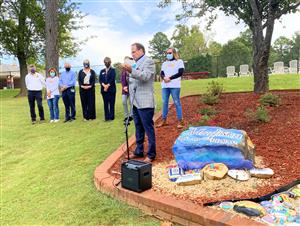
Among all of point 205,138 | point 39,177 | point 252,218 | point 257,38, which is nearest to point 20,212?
point 39,177

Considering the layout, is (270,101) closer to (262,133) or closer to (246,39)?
(262,133)

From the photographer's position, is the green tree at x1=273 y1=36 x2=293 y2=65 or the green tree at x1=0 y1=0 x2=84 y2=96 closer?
the green tree at x1=0 y1=0 x2=84 y2=96

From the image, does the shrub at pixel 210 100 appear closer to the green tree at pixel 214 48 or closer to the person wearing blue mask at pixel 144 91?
the person wearing blue mask at pixel 144 91

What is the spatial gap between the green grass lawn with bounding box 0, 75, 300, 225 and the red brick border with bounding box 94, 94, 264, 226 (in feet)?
0.33

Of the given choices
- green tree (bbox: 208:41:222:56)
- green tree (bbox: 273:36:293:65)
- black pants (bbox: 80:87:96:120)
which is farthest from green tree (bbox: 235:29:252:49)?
black pants (bbox: 80:87:96:120)

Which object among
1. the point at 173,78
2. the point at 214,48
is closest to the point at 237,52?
the point at 214,48

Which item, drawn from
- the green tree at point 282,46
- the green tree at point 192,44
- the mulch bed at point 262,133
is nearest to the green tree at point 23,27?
the mulch bed at point 262,133

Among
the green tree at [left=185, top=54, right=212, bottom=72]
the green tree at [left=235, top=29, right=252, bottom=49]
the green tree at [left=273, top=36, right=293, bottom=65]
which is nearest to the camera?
the green tree at [left=185, top=54, right=212, bottom=72]

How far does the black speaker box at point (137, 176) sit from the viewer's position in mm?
4355

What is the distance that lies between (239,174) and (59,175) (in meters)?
2.86

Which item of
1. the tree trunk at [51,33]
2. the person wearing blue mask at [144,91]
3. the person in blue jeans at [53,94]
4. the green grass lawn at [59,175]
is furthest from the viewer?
the tree trunk at [51,33]

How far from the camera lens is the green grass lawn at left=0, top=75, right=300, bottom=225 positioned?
4.34 meters

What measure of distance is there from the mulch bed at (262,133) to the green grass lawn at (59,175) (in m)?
0.62

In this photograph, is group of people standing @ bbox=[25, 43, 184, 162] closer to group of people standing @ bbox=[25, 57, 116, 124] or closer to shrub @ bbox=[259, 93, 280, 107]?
group of people standing @ bbox=[25, 57, 116, 124]
